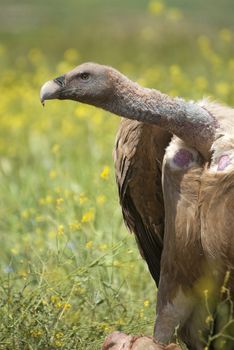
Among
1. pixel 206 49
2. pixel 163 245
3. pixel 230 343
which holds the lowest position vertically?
pixel 230 343

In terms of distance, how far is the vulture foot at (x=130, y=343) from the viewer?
→ 5.61 meters

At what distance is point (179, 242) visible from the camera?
624 cm

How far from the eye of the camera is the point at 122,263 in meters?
7.01

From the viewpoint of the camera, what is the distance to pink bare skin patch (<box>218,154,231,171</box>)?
5.87 m

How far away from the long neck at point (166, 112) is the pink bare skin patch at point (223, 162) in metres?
0.14

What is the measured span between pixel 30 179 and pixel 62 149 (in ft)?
3.19

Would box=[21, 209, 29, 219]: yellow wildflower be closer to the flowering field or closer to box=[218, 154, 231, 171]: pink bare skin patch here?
the flowering field

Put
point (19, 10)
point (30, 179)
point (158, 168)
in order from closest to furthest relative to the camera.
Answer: point (158, 168) < point (30, 179) < point (19, 10)

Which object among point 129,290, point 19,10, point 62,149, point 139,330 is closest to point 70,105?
point 62,149

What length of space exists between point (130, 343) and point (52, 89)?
1168 millimetres

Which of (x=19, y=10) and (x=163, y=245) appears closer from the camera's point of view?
(x=163, y=245)

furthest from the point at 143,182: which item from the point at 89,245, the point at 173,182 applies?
the point at 89,245

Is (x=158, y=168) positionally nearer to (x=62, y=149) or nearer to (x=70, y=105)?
(x=62, y=149)

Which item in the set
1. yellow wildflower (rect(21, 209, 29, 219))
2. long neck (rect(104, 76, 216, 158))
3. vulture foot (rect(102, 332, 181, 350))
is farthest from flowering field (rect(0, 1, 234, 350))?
long neck (rect(104, 76, 216, 158))
